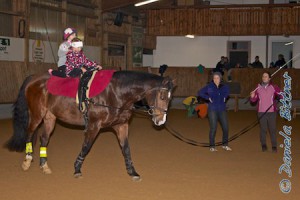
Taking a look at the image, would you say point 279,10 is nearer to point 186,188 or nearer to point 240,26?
point 240,26

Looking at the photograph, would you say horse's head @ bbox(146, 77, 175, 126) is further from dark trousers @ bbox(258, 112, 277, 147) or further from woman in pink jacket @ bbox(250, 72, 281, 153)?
dark trousers @ bbox(258, 112, 277, 147)

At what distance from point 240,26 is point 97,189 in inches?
830

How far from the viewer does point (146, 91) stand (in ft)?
24.0

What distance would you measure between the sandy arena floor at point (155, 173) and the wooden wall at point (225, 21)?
14579 mm

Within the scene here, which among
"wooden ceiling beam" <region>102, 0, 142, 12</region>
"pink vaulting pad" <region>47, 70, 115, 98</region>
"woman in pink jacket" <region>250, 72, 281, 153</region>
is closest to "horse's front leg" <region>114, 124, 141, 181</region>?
"pink vaulting pad" <region>47, 70, 115, 98</region>

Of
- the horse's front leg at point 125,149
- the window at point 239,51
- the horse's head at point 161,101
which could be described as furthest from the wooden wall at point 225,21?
the horse's head at point 161,101

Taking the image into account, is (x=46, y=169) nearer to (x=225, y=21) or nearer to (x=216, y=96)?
(x=216, y=96)

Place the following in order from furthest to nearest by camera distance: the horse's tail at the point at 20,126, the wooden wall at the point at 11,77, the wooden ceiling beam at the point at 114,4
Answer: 1. the wooden ceiling beam at the point at 114,4
2. the wooden wall at the point at 11,77
3. the horse's tail at the point at 20,126

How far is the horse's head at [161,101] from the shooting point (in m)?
7.04

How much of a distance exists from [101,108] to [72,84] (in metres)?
0.80

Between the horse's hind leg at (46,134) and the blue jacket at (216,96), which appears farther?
the blue jacket at (216,96)

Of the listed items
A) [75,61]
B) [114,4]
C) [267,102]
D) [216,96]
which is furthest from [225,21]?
[75,61]

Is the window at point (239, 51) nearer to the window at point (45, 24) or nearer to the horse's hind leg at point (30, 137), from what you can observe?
the window at point (45, 24)

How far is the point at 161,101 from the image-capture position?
7.08 metres
